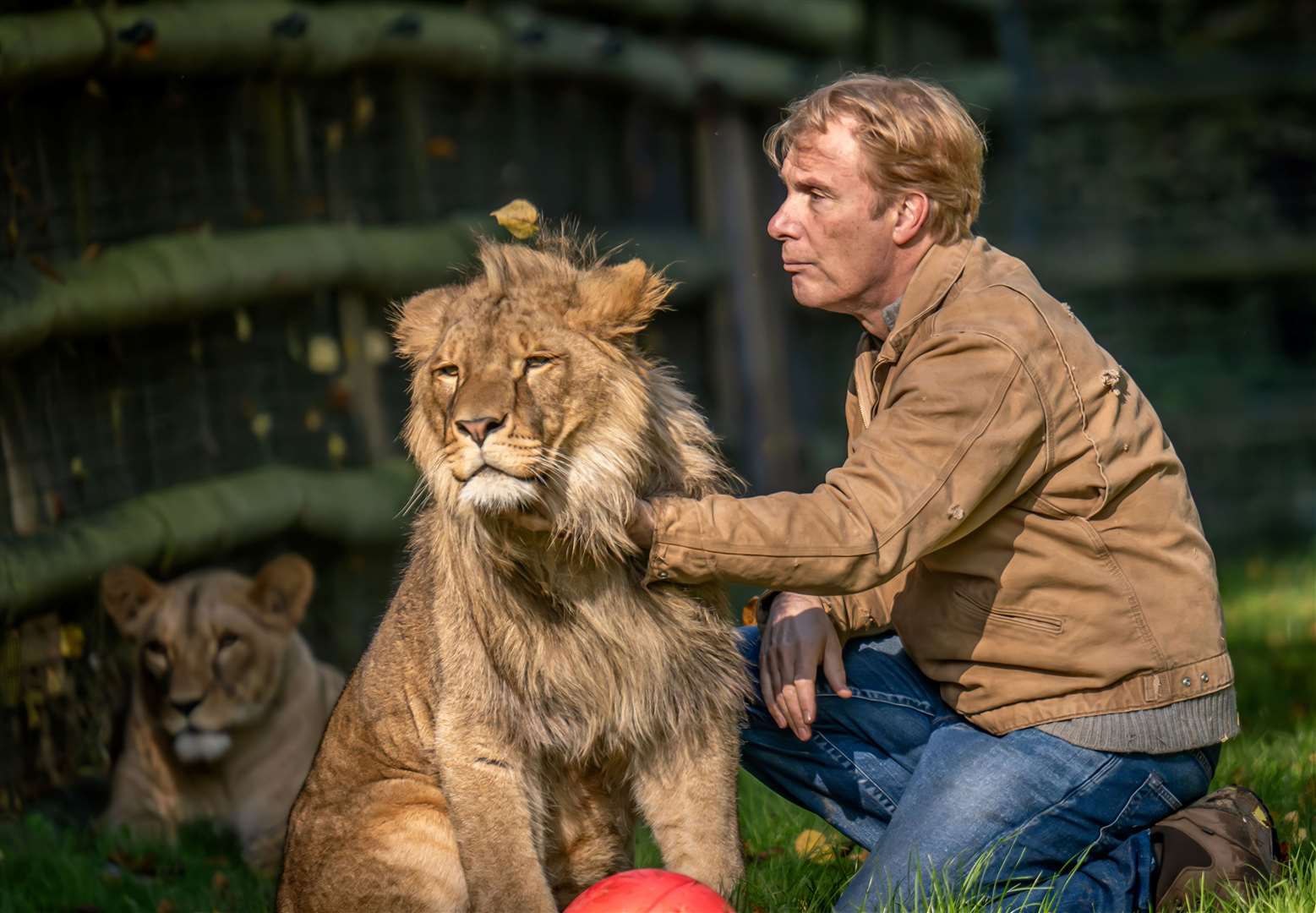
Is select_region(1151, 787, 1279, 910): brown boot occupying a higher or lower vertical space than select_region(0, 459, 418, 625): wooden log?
lower

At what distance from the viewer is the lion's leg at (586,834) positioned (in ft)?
14.1

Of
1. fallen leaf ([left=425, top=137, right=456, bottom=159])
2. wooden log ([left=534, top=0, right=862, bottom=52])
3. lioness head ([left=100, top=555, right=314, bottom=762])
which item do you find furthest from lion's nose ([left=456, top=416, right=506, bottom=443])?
wooden log ([left=534, top=0, right=862, bottom=52])

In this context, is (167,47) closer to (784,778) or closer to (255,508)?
(255,508)

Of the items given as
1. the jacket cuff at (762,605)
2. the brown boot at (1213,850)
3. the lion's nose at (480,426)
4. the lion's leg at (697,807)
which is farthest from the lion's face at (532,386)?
the brown boot at (1213,850)

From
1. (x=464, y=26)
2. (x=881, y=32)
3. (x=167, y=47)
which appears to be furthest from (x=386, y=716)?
(x=881, y=32)

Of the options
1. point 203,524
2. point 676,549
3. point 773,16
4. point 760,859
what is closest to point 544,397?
point 676,549

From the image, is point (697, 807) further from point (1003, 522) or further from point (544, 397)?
point (544, 397)

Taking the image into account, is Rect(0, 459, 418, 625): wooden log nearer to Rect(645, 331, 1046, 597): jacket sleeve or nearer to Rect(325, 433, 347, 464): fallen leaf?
Rect(325, 433, 347, 464): fallen leaf

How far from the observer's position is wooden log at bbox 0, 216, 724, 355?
5.80 meters

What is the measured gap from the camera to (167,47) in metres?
6.29

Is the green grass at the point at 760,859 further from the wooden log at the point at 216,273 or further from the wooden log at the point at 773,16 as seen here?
the wooden log at the point at 773,16

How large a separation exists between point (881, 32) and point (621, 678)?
856 centimetres

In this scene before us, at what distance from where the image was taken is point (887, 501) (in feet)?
11.9

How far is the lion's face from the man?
20 cm
